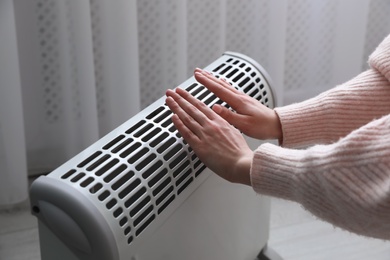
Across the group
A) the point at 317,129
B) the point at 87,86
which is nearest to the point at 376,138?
the point at 317,129

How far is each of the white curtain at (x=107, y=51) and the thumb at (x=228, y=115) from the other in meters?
0.55

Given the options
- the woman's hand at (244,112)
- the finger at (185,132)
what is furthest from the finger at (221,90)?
the finger at (185,132)

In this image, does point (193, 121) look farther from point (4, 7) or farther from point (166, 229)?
point (4, 7)

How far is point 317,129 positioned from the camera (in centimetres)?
96

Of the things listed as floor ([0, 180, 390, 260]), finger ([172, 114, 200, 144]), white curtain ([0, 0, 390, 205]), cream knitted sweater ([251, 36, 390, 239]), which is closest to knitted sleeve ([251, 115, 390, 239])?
cream knitted sweater ([251, 36, 390, 239])

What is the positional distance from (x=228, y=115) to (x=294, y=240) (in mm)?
553

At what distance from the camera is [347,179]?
28.4 inches

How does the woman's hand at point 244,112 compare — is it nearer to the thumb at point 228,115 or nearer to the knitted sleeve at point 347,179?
the thumb at point 228,115

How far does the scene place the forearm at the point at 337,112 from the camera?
3.10ft

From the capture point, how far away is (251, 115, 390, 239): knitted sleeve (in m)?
0.71

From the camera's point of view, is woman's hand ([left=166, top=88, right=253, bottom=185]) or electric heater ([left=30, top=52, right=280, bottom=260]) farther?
woman's hand ([left=166, top=88, right=253, bottom=185])

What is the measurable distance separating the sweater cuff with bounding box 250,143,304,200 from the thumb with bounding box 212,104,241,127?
11cm

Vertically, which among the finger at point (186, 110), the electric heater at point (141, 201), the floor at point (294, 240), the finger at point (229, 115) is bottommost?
the floor at point (294, 240)

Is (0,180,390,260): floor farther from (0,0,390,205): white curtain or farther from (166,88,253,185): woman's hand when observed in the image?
(166,88,253,185): woman's hand
